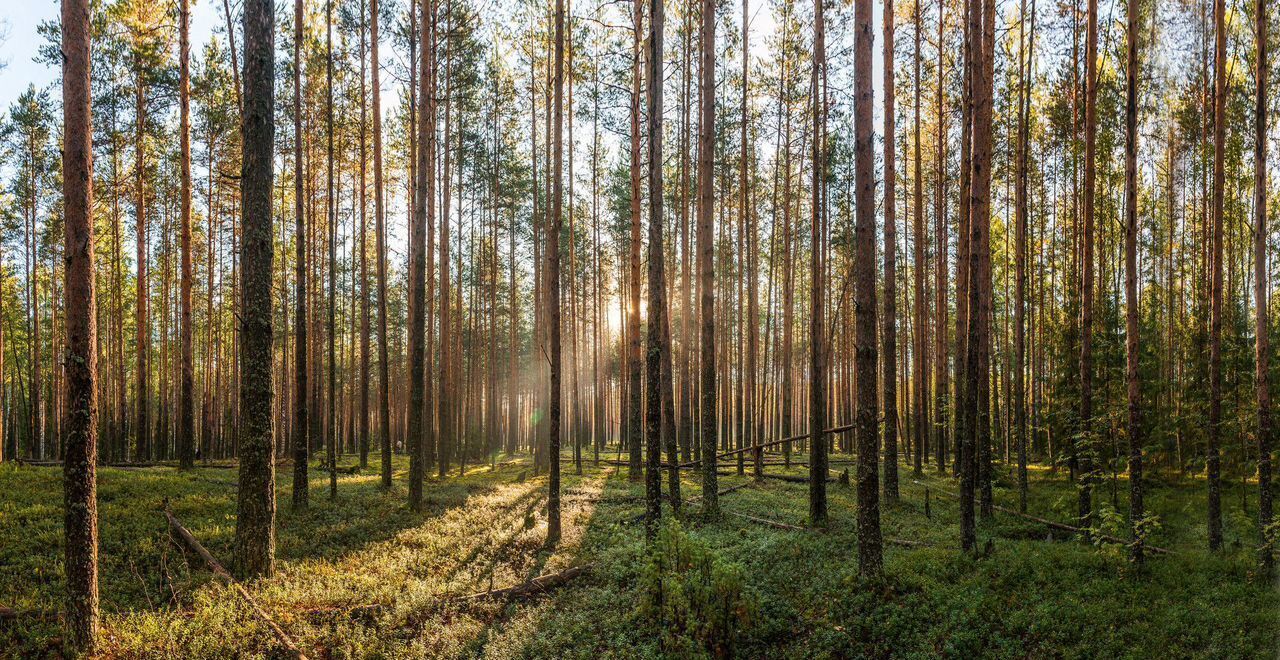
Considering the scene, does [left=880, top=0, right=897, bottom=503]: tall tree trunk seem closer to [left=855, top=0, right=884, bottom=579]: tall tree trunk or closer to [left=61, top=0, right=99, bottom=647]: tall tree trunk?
[left=855, top=0, right=884, bottom=579]: tall tree trunk

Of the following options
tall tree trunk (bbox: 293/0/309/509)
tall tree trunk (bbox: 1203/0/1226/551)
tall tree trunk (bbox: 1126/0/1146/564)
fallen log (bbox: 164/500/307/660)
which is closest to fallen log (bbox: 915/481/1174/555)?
tall tree trunk (bbox: 1126/0/1146/564)

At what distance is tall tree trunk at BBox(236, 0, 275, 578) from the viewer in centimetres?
763

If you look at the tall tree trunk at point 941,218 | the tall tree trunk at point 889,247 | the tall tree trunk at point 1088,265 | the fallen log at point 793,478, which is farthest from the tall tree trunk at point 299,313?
the tall tree trunk at point 941,218

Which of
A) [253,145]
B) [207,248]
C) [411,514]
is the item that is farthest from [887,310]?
[207,248]

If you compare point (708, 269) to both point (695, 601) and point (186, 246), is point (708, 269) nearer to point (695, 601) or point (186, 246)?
point (695, 601)

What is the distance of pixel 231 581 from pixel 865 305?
8801 mm

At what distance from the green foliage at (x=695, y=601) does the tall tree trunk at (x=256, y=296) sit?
5.29 meters

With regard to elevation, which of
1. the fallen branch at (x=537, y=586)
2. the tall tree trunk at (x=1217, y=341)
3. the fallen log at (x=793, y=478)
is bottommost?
the fallen log at (x=793, y=478)

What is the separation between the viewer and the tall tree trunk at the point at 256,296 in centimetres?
763

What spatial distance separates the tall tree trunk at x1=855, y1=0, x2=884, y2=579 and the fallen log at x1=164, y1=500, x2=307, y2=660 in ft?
21.7

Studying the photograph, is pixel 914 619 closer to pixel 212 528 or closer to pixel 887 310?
pixel 887 310

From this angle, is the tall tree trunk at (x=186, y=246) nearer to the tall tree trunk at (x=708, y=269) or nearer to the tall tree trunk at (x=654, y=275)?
the tall tree trunk at (x=654, y=275)

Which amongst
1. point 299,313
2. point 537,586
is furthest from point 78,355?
point 299,313

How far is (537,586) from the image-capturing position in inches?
317
